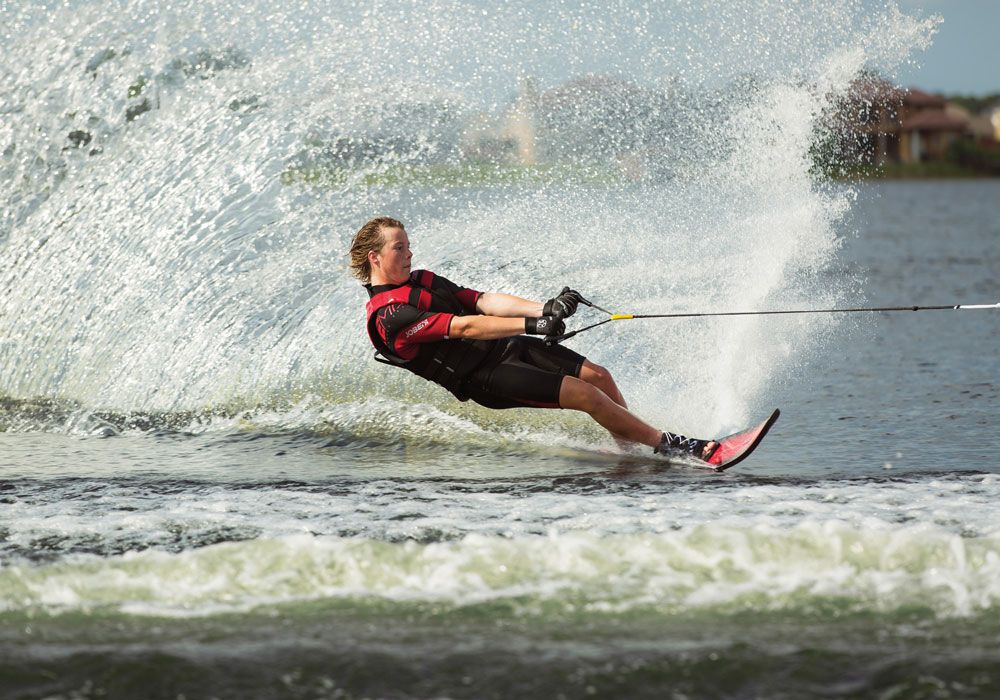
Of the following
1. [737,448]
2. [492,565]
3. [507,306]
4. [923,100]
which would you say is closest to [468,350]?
[507,306]

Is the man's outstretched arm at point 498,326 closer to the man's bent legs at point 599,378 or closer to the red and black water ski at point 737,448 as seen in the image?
the man's bent legs at point 599,378

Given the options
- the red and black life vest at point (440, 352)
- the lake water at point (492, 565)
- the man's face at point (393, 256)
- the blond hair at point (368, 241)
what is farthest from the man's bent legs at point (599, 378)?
the blond hair at point (368, 241)

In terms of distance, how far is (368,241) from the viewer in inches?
245

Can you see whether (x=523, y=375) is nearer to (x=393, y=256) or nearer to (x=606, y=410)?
(x=606, y=410)

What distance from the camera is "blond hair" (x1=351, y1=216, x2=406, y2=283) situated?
20.4 ft

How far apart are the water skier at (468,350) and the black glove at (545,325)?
10.4 inches

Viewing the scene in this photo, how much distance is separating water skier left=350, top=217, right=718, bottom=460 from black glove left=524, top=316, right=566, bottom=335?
0.26m

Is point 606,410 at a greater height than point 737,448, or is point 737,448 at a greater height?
point 606,410

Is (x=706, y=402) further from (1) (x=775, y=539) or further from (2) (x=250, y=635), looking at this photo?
(2) (x=250, y=635)

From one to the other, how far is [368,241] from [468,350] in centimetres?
75

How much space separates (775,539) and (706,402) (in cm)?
Result: 319

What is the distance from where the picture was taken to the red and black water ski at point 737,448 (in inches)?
238

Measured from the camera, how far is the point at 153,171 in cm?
871

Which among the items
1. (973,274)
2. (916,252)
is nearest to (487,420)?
(973,274)
